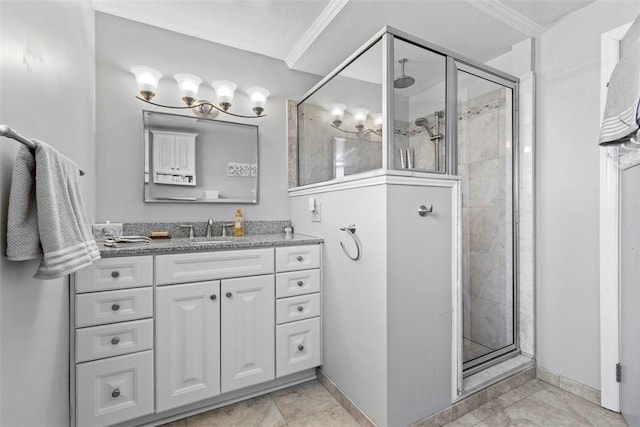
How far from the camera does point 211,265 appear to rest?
1.70m

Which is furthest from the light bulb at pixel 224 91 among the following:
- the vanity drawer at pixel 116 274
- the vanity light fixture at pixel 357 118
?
the vanity drawer at pixel 116 274

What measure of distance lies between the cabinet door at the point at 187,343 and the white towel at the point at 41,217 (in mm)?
815

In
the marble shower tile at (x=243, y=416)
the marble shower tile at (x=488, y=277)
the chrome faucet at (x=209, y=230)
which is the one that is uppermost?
the chrome faucet at (x=209, y=230)

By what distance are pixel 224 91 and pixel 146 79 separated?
1.63 feet

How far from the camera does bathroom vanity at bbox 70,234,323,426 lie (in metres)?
1.45

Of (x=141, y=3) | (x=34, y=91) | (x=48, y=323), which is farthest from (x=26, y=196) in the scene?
(x=141, y=3)

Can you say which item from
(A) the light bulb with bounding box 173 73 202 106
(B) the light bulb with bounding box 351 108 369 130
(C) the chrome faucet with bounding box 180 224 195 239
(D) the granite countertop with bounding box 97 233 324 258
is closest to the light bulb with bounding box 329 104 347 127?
(B) the light bulb with bounding box 351 108 369 130

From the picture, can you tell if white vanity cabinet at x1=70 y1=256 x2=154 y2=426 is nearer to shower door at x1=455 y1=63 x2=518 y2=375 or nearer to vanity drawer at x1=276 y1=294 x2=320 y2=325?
vanity drawer at x1=276 y1=294 x2=320 y2=325

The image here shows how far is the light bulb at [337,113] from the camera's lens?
79.5 inches

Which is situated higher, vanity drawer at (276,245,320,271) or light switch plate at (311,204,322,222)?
light switch plate at (311,204,322,222)

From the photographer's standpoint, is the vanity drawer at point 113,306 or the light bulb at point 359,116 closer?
the vanity drawer at point 113,306

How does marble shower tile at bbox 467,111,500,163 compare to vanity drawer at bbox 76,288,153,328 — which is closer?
vanity drawer at bbox 76,288,153,328

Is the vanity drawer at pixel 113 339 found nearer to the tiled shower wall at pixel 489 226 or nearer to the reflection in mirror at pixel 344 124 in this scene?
the reflection in mirror at pixel 344 124

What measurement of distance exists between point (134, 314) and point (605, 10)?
10.2ft
